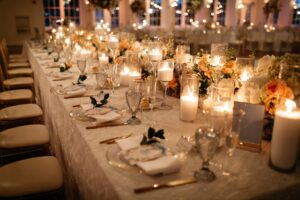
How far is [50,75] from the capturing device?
3.29 meters

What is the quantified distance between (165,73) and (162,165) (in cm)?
112

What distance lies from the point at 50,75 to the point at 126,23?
13767mm

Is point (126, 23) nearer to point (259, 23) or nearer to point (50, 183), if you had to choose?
point (259, 23)

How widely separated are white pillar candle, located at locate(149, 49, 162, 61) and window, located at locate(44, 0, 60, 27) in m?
13.4

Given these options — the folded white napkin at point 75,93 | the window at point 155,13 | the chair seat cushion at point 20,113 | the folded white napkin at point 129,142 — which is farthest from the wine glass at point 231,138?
the window at point 155,13

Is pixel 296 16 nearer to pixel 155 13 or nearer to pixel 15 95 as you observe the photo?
pixel 155 13

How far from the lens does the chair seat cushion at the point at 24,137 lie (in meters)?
2.37

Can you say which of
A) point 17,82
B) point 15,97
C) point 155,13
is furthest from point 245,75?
point 155,13

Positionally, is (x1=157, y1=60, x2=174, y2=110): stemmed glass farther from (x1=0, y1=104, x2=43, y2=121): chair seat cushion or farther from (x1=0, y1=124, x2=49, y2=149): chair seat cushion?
(x1=0, y1=104, x2=43, y2=121): chair seat cushion

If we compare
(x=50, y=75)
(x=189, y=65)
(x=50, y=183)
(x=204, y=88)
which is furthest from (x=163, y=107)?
(x=50, y=75)

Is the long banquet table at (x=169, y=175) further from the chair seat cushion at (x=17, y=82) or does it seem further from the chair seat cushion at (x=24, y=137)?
the chair seat cushion at (x=17, y=82)

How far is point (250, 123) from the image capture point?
142 cm

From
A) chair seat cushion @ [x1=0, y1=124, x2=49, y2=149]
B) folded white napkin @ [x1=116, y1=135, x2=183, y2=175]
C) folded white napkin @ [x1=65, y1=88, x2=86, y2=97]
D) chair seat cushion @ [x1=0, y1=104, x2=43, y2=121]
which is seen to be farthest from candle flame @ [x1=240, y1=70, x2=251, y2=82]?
chair seat cushion @ [x1=0, y1=104, x2=43, y2=121]

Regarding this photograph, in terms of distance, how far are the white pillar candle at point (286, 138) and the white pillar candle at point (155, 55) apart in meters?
1.89
